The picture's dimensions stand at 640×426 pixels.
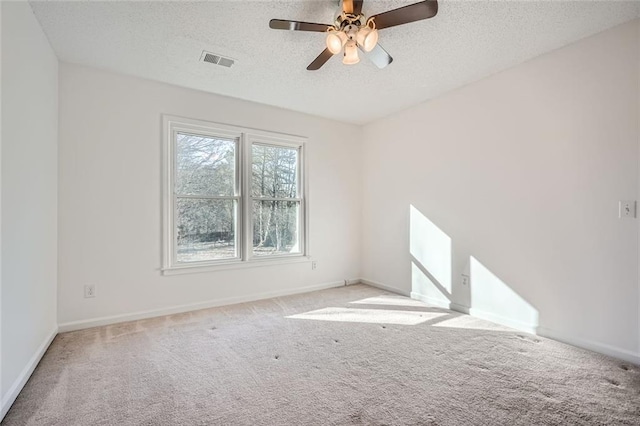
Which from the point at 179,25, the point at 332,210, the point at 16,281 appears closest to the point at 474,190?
the point at 332,210

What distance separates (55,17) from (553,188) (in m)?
4.19

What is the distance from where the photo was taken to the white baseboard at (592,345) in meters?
2.28

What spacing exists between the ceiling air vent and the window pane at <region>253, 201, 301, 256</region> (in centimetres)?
167

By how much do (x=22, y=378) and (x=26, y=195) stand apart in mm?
1181

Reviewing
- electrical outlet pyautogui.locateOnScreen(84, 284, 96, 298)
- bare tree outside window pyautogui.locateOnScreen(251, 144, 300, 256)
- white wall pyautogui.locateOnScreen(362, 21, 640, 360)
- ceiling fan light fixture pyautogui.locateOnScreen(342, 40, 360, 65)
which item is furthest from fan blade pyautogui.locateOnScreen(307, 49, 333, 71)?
electrical outlet pyautogui.locateOnScreen(84, 284, 96, 298)

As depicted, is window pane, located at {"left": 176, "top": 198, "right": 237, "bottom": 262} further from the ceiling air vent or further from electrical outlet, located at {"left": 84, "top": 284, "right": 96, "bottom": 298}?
the ceiling air vent

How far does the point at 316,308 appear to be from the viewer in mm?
3562

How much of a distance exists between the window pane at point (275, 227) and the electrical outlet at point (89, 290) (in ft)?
5.52

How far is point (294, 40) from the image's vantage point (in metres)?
2.54

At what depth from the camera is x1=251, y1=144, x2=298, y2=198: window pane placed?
403 cm

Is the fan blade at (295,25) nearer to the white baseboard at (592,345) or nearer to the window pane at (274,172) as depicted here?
the window pane at (274,172)

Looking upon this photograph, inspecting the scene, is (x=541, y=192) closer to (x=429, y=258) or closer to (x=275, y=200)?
(x=429, y=258)

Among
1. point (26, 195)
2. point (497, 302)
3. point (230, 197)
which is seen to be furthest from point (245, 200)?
point (497, 302)

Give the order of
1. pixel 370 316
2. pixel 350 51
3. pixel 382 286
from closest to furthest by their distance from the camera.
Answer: pixel 350 51 → pixel 370 316 → pixel 382 286
